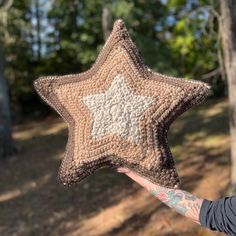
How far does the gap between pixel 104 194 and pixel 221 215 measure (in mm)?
5616

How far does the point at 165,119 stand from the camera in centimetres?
231

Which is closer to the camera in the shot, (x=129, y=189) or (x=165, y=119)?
(x=165, y=119)

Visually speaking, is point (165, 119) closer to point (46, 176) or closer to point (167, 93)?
point (167, 93)

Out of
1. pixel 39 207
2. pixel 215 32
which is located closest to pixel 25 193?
pixel 39 207

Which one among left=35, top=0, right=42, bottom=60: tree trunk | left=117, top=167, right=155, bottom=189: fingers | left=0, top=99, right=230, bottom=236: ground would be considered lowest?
left=0, top=99, right=230, bottom=236: ground

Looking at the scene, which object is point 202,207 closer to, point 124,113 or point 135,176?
point 135,176

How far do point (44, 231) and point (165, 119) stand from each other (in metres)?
5.19

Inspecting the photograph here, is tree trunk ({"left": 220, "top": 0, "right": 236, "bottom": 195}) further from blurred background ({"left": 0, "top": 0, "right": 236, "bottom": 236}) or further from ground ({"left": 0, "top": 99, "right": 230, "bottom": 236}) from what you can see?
ground ({"left": 0, "top": 99, "right": 230, "bottom": 236})

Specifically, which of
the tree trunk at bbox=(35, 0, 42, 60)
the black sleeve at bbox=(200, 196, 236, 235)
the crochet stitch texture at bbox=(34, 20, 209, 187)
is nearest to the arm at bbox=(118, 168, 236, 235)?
the black sleeve at bbox=(200, 196, 236, 235)

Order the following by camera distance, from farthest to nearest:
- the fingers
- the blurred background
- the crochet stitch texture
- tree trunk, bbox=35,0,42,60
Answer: tree trunk, bbox=35,0,42,60, the blurred background, the fingers, the crochet stitch texture

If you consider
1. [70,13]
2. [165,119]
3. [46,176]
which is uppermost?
[165,119]

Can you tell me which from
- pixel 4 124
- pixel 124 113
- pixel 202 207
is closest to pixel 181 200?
pixel 202 207

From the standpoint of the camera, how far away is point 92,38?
12102 mm

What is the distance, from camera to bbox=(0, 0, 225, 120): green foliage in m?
6.96
